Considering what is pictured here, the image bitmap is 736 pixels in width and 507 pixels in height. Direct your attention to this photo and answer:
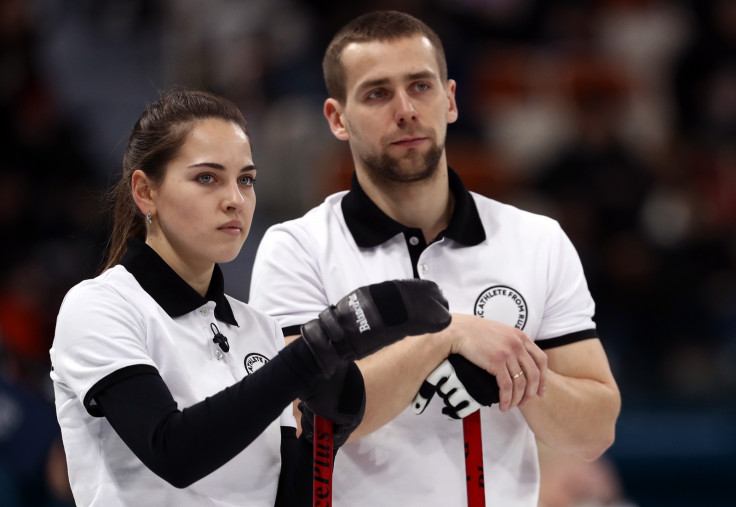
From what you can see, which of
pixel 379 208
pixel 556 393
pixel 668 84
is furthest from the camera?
pixel 668 84

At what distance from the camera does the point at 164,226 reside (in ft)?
8.99

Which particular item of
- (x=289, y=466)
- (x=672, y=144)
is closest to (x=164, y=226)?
(x=289, y=466)

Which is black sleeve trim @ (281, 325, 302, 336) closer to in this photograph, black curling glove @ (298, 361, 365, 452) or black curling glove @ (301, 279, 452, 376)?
black curling glove @ (298, 361, 365, 452)

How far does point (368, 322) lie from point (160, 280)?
594 mm

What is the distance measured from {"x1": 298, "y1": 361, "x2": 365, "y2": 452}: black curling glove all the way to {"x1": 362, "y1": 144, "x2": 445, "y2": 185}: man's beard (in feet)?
2.68

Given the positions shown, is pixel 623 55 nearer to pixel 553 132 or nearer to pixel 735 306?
pixel 553 132

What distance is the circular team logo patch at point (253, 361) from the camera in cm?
279

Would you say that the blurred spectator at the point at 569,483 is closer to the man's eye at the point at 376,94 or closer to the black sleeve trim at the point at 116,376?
the man's eye at the point at 376,94

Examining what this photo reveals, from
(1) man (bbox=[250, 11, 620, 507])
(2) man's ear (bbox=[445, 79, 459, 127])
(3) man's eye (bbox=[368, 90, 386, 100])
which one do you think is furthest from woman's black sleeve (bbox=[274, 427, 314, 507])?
(2) man's ear (bbox=[445, 79, 459, 127])

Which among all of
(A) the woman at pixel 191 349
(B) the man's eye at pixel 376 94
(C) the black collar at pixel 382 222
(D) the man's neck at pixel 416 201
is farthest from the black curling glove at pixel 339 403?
(B) the man's eye at pixel 376 94

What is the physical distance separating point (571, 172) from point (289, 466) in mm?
5612

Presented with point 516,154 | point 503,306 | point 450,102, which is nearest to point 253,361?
point 503,306

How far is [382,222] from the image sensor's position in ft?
11.3

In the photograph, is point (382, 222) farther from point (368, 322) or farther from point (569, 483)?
point (569, 483)
